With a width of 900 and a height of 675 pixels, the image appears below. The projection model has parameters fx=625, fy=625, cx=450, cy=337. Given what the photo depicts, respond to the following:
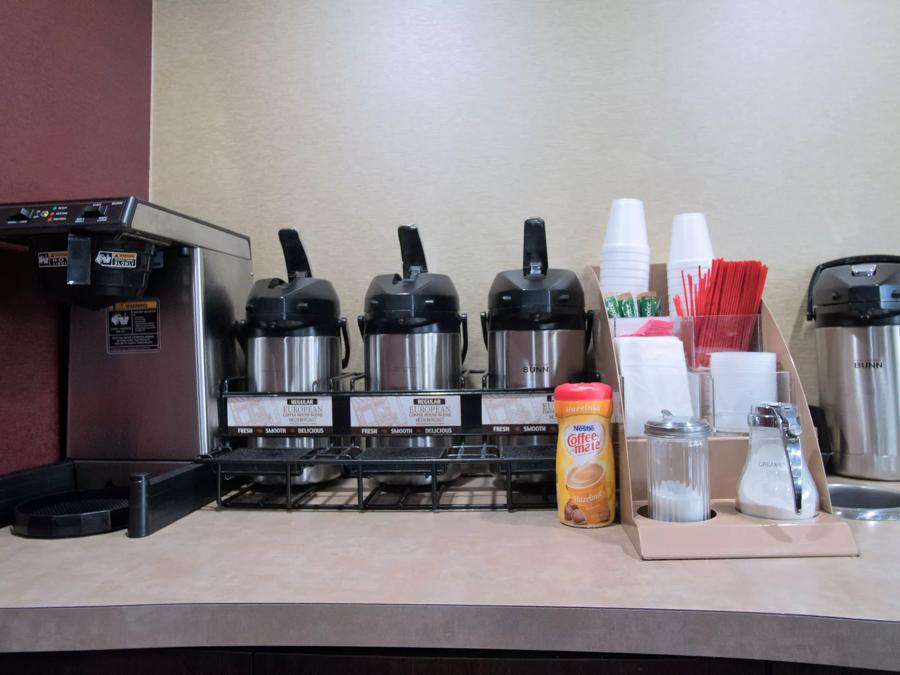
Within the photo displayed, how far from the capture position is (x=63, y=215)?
3.25 feet

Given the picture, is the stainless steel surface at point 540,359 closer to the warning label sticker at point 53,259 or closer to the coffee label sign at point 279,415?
the coffee label sign at point 279,415

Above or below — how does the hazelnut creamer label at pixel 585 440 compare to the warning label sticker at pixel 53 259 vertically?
below

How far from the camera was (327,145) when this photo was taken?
1566 millimetres

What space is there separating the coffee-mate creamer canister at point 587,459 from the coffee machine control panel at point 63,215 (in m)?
0.76

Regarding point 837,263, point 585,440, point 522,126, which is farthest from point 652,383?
point 522,126

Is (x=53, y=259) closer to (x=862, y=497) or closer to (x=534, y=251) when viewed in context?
(x=534, y=251)

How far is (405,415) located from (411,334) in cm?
17

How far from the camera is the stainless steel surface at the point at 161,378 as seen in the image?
1189mm

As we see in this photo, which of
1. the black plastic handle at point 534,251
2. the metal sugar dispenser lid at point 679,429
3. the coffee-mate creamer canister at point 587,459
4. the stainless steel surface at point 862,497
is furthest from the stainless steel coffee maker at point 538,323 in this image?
the stainless steel surface at point 862,497

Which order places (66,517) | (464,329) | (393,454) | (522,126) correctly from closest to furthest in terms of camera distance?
1. (66,517)
2. (393,454)
3. (464,329)
4. (522,126)

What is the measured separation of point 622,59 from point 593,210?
37cm

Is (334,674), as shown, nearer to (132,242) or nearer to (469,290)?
(132,242)

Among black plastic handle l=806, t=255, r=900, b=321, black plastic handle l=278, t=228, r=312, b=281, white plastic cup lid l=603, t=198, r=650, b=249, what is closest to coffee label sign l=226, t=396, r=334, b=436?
black plastic handle l=278, t=228, r=312, b=281

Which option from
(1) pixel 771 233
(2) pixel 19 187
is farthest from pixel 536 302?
(2) pixel 19 187
